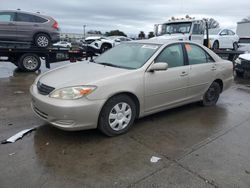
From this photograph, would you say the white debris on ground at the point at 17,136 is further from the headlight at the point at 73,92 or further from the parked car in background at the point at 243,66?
the parked car in background at the point at 243,66

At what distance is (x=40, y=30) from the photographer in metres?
10.1

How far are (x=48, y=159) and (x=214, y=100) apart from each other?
13.5 ft

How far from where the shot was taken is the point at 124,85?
12.2 ft

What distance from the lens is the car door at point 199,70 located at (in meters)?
4.88

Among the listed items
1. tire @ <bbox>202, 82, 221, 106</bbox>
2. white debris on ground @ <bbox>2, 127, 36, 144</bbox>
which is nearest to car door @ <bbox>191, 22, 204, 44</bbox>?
tire @ <bbox>202, 82, 221, 106</bbox>

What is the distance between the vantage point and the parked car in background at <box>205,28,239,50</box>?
13.8 m

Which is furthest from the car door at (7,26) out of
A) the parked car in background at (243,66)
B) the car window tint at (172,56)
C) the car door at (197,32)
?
the parked car in background at (243,66)

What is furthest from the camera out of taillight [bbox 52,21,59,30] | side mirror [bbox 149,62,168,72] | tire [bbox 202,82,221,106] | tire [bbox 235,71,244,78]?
taillight [bbox 52,21,59,30]

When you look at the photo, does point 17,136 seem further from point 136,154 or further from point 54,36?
point 54,36

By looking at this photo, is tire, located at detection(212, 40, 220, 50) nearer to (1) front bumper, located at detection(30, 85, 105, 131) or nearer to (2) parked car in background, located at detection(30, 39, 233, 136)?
(2) parked car in background, located at detection(30, 39, 233, 136)

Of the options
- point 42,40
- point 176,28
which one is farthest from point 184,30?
point 42,40

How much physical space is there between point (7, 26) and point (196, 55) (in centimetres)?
777

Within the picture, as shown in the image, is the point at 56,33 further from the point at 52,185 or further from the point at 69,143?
the point at 52,185

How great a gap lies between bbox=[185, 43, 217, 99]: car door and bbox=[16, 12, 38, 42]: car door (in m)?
7.30
